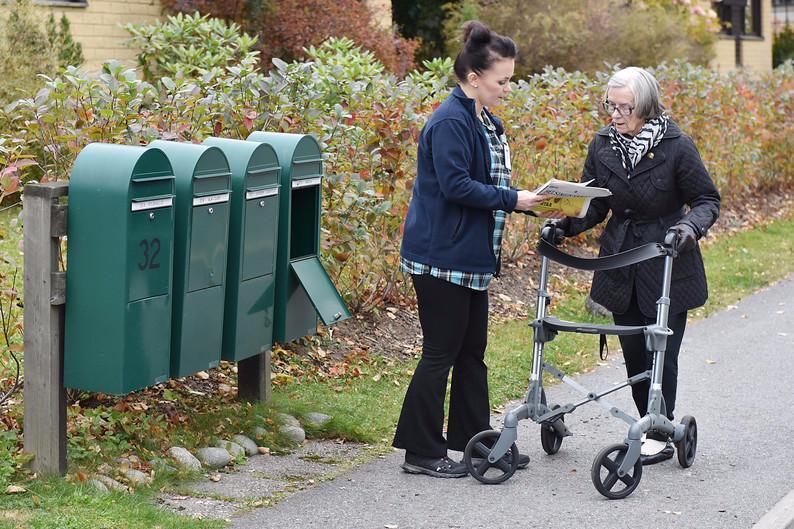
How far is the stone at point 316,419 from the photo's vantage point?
5875 mm

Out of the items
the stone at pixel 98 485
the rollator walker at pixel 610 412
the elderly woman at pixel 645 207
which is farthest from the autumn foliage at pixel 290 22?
the stone at pixel 98 485

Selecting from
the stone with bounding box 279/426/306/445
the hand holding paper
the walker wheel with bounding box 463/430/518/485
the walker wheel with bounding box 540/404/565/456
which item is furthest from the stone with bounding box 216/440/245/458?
the hand holding paper

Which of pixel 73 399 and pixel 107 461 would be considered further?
pixel 73 399

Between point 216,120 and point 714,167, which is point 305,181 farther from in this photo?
point 714,167

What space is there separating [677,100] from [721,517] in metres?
8.55

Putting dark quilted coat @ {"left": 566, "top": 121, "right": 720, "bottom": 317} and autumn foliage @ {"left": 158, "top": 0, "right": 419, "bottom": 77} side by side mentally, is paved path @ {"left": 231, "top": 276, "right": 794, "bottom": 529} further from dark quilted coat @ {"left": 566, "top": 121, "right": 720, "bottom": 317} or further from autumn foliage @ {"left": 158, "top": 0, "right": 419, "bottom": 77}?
autumn foliage @ {"left": 158, "top": 0, "right": 419, "bottom": 77}

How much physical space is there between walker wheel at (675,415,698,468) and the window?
87.3 ft

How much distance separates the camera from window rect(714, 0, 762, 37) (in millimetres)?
31317

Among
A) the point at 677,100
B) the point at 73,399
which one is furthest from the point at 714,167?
the point at 73,399

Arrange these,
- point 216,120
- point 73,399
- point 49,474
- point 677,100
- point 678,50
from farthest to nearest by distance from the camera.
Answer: point 678,50, point 677,100, point 216,120, point 73,399, point 49,474

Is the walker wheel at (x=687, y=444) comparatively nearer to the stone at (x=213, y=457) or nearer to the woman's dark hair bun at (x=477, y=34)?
the woman's dark hair bun at (x=477, y=34)

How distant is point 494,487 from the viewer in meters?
5.09

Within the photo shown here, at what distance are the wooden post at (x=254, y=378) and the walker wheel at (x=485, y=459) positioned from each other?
49.9 inches

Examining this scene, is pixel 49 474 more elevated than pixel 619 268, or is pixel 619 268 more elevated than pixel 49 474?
pixel 619 268
